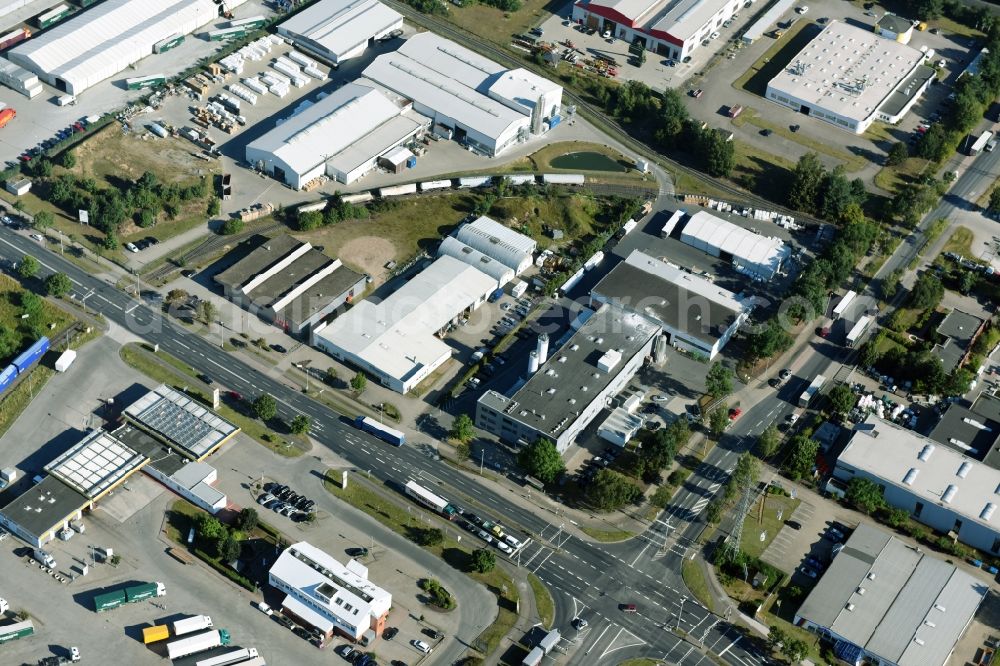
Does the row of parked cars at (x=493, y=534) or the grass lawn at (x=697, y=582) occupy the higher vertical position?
the grass lawn at (x=697, y=582)

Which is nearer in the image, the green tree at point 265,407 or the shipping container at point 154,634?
the shipping container at point 154,634

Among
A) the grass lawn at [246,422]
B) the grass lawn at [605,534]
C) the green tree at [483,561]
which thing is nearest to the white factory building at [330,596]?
the green tree at [483,561]

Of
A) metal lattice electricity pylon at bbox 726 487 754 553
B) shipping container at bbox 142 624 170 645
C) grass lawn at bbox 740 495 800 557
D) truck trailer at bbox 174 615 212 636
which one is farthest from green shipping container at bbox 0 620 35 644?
grass lawn at bbox 740 495 800 557

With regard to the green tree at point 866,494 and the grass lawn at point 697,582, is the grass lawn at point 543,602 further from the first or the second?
the green tree at point 866,494

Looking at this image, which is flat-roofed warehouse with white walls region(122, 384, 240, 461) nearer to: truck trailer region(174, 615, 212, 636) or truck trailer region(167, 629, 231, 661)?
truck trailer region(174, 615, 212, 636)

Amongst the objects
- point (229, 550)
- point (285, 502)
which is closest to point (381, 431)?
point (285, 502)

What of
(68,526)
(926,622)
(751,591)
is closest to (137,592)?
(68,526)
